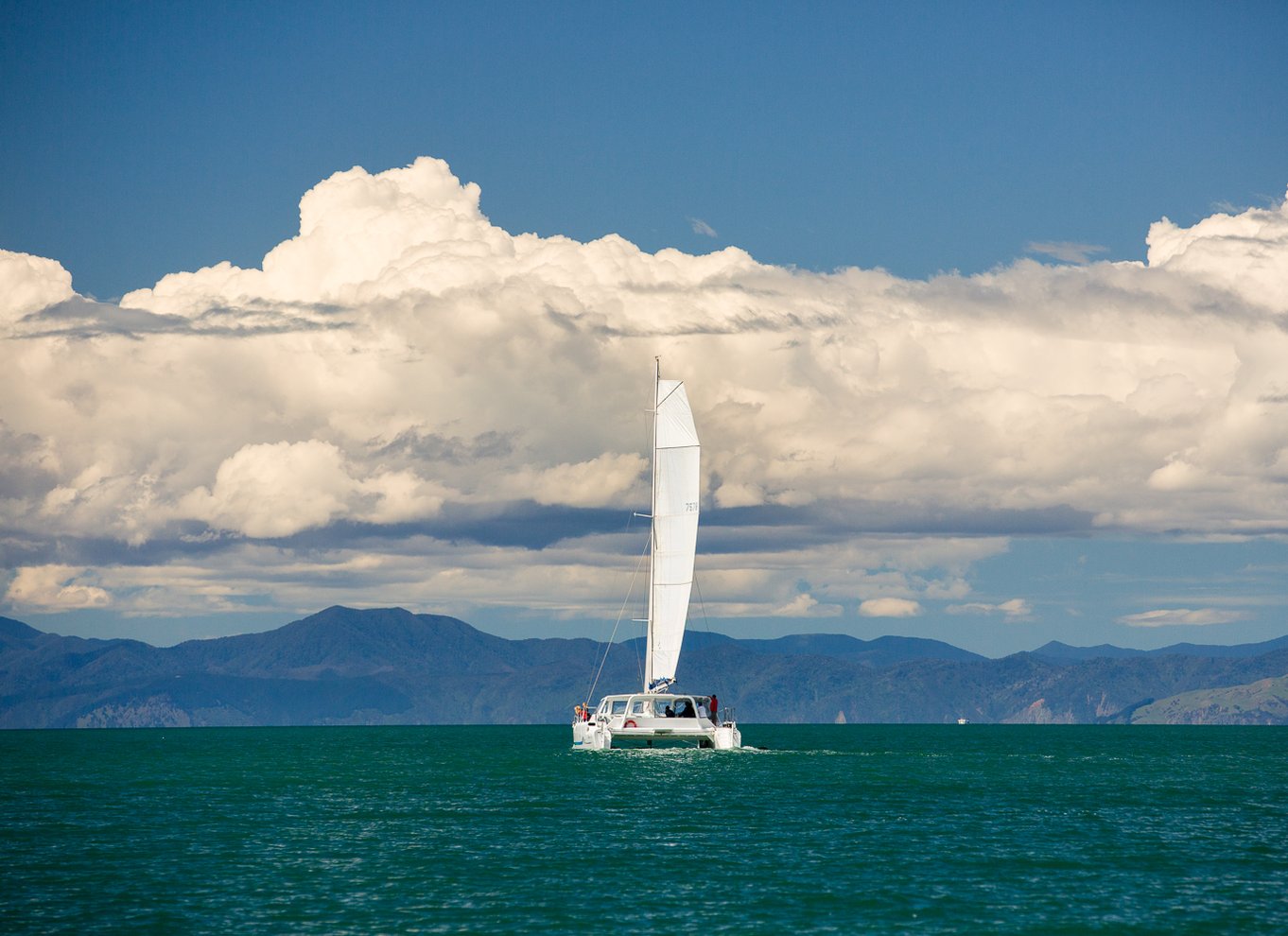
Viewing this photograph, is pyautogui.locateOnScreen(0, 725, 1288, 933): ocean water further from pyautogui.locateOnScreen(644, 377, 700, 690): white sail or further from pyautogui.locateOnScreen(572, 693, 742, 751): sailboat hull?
pyautogui.locateOnScreen(644, 377, 700, 690): white sail

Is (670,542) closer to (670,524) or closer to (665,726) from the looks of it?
(670,524)

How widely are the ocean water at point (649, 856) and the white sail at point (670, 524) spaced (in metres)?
15.1

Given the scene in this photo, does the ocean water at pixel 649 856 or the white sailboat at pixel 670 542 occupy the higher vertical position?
the white sailboat at pixel 670 542

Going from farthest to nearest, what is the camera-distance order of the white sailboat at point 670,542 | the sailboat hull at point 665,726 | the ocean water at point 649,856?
the white sailboat at point 670,542 < the sailboat hull at point 665,726 < the ocean water at point 649,856

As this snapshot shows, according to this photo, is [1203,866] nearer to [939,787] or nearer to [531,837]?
[531,837]

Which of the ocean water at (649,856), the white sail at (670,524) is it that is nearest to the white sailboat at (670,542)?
the white sail at (670,524)

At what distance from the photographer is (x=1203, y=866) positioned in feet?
221

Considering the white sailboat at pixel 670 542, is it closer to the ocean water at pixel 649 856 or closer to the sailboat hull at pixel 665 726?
the sailboat hull at pixel 665 726

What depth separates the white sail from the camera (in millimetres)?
135375

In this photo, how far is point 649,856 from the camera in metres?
70.3

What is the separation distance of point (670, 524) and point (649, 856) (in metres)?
66.9

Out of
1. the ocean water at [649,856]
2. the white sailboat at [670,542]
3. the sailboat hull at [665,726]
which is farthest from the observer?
the white sailboat at [670,542]

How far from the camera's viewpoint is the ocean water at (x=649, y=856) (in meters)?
54.9

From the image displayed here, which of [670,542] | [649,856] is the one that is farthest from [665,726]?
[649,856]
